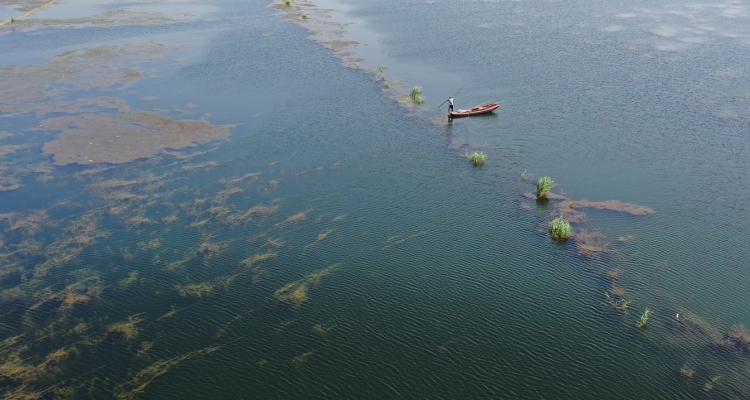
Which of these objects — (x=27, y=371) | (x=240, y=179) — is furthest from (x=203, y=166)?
(x=27, y=371)

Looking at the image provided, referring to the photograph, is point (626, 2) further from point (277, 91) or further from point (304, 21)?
point (277, 91)

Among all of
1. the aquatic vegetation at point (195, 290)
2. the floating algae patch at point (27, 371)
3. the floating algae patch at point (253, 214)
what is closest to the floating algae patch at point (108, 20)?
the floating algae patch at point (253, 214)

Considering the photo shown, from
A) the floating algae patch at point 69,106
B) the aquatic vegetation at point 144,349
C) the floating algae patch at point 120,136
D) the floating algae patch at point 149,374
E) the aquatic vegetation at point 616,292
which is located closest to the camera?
the floating algae patch at point 149,374

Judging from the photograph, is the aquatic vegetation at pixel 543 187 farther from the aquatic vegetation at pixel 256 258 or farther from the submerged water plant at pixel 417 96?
the submerged water plant at pixel 417 96

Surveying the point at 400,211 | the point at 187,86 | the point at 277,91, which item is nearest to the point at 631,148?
the point at 400,211

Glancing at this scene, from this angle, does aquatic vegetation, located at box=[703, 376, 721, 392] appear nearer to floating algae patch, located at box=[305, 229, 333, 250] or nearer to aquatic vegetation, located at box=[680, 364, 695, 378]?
aquatic vegetation, located at box=[680, 364, 695, 378]
